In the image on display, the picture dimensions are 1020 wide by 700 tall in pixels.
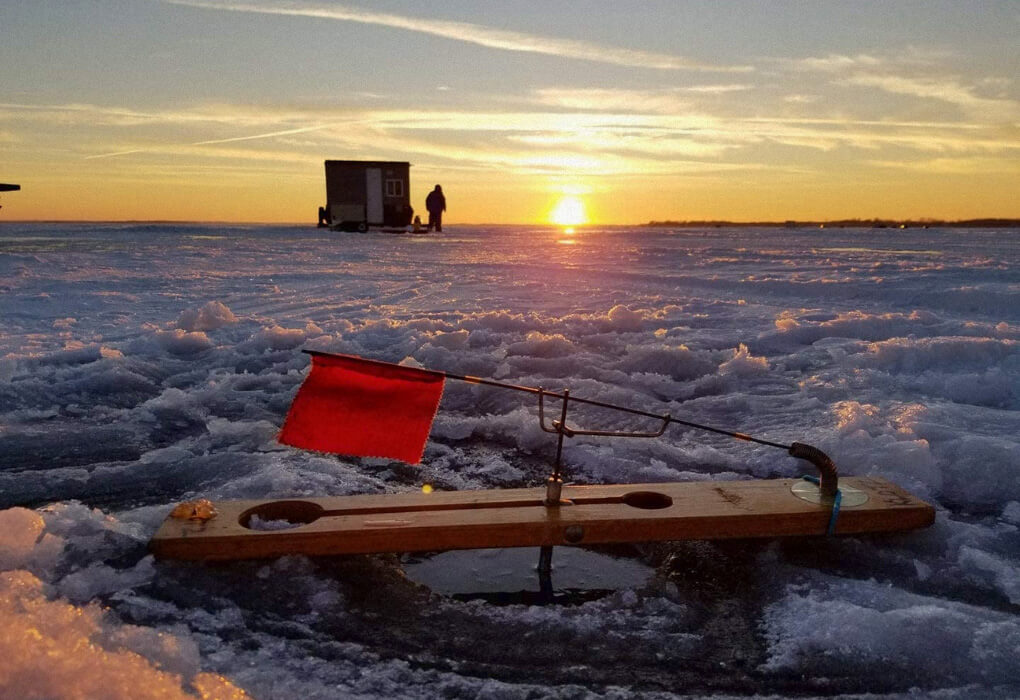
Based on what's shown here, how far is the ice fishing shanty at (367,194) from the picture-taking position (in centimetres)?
3762

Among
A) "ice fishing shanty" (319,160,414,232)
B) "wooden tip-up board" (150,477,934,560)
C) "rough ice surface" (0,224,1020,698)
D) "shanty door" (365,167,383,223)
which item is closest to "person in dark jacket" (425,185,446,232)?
"ice fishing shanty" (319,160,414,232)

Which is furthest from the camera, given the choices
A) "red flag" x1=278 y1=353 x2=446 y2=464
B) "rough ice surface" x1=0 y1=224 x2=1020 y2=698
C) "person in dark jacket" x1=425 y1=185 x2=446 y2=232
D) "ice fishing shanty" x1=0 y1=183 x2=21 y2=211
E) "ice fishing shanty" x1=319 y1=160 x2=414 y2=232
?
"person in dark jacket" x1=425 y1=185 x2=446 y2=232

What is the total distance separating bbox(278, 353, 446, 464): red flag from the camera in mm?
3258

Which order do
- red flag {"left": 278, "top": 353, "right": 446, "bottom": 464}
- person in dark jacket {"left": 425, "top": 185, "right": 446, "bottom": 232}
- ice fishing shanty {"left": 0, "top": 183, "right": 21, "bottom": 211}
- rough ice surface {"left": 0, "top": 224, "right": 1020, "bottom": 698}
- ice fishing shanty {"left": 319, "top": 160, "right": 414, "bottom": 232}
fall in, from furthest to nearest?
1. person in dark jacket {"left": 425, "top": 185, "right": 446, "bottom": 232}
2. ice fishing shanty {"left": 319, "top": 160, "right": 414, "bottom": 232}
3. ice fishing shanty {"left": 0, "top": 183, "right": 21, "bottom": 211}
4. red flag {"left": 278, "top": 353, "right": 446, "bottom": 464}
5. rough ice surface {"left": 0, "top": 224, "right": 1020, "bottom": 698}

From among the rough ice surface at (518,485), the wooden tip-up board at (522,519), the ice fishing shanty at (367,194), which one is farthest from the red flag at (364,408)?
the ice fishing shanty at (367,194)

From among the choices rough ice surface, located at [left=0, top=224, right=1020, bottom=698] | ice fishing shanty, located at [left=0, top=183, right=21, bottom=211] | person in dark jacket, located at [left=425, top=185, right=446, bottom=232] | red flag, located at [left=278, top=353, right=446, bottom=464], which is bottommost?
rough ice surface, located at [left=0, top=224, right=1020, bottom=698]

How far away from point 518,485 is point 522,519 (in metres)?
1.38

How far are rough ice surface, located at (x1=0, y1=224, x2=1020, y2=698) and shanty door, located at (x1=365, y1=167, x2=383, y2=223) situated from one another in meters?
27.7

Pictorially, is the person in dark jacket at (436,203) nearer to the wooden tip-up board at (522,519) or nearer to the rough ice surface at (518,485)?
the rough ice surface at (518,485)

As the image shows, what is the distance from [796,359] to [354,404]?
19.7ft

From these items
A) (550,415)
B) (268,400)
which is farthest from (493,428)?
(268,400)

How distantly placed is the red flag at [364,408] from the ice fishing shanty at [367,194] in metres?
36.2

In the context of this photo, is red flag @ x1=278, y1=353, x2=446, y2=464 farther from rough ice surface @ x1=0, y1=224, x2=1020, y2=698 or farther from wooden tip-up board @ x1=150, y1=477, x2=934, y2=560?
rough ice surface @ x1=0, y1=224, x2=1020, y2=698

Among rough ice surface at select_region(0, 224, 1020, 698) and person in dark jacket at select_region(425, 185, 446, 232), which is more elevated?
person in dark jacket at select_region(425, 185, 446, 232)
